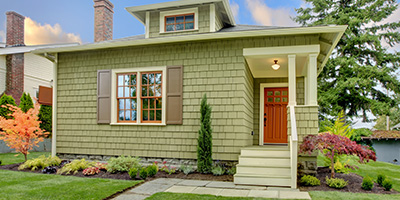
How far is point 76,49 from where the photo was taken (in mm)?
7945

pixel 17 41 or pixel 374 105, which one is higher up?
pixel 17 41

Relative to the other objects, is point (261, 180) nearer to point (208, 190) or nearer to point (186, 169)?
point (208, 190)

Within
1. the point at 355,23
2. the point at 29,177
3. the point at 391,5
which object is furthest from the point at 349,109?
the point at 29,177

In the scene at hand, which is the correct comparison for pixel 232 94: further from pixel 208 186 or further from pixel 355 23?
pixel 355 23

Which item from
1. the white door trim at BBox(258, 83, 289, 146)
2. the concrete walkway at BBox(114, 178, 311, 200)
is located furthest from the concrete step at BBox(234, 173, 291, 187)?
the white door trim at BBox(258, 83, 289, 146)

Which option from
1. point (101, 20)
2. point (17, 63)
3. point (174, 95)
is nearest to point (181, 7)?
point (174, 95)

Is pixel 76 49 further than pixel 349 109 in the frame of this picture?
No

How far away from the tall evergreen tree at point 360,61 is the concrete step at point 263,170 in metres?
9.80

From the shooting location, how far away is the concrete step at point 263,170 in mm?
5936

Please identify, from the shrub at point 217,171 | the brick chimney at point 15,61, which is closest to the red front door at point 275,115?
the shrub at point 217,171

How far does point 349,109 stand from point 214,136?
1156 centimetres

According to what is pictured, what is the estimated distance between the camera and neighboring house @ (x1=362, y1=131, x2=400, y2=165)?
12.3 m

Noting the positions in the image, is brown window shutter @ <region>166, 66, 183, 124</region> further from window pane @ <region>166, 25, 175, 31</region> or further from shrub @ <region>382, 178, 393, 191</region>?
shrub @ <region>382, 178, 393, 191</region>

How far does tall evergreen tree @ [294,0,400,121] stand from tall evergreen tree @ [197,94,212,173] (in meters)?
9.89
